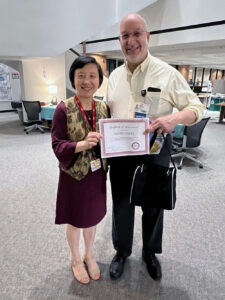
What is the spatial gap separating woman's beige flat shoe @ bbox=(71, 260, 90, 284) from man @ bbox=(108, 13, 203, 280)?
1.57 ft

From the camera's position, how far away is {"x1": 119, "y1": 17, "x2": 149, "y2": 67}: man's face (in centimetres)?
121

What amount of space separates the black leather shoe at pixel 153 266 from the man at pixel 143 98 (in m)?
0.22

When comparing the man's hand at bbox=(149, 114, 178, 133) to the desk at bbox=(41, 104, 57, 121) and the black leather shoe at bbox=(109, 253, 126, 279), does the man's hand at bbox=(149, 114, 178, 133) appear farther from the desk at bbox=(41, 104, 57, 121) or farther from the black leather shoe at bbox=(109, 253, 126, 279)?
the desk at bbox=(41, 104, 57, 121)

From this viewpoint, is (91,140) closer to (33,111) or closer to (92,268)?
(92,268)

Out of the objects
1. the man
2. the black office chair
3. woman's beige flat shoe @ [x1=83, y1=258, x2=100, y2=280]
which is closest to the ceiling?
the black office chair

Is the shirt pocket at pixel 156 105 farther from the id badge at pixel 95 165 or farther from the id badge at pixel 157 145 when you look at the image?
the id badge at pixel 95 165

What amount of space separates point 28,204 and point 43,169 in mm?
1118

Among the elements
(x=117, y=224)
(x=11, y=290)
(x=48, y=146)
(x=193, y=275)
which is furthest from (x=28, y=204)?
(x=48, y=146)

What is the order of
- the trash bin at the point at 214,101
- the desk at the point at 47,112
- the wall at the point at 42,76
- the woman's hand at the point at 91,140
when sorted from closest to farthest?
1. the woman's hand at the point at 91,140
2. the desk at the point at 47,112
3. the wall at the point at 42,76
4. the trash bin at the point at 214,101

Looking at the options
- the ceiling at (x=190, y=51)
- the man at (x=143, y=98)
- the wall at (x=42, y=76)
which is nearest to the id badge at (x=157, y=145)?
the man at (x=143, y=98)

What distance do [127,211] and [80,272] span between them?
1.94 feet

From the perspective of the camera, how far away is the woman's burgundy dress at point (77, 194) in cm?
125

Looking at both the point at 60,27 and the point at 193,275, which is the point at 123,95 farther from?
the point at 60,27

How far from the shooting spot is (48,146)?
16.2 feet
